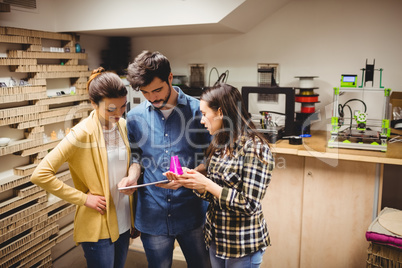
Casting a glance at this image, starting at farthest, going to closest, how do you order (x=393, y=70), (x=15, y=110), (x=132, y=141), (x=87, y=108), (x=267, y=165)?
(x=87, y=108)
(x=393, y=70)
(x=15, y=110)
(x=132, y=141)
(x=267, y=165)

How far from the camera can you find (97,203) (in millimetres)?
1551

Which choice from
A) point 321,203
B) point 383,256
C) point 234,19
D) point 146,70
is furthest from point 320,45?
point 146,70

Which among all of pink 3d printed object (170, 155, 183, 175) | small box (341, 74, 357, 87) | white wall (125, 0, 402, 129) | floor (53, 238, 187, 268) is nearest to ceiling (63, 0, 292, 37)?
white wall (125, 0, 402, 129)

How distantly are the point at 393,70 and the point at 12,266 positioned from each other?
10.4ft

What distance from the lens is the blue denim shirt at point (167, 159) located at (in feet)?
5.21

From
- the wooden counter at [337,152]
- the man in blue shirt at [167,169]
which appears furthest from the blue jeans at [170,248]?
the wooden counter at [337,152]

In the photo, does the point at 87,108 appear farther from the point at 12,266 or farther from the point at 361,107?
the point at 361,107

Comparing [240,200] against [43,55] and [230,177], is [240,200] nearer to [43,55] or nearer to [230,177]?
[230,177]

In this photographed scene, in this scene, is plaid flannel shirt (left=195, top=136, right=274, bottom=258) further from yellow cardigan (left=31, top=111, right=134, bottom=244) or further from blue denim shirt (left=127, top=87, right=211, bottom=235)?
yellow cardigan (left=31, top=111, right=134, bottom=244)

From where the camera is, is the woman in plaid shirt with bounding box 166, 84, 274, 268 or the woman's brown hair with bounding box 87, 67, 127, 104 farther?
the woman's brown hair with bounding box 87, 67, 127, 104

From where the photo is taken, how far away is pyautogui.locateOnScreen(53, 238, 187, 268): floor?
2672 millimetres

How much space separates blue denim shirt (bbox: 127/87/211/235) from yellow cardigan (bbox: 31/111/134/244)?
175mm

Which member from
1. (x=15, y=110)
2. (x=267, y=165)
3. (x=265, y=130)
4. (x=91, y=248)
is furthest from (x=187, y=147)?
(x=15, y=110)

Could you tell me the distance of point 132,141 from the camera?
1.69 metres
